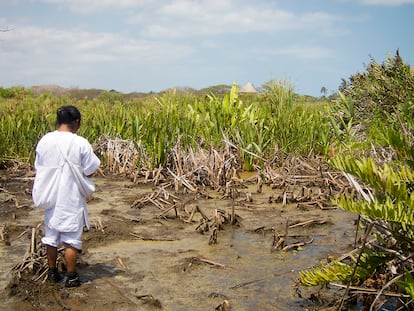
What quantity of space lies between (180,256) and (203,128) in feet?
17.2

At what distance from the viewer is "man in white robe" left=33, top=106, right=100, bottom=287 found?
430cm

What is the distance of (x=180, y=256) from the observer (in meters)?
5.27

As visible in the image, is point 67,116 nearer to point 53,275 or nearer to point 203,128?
point 53,275

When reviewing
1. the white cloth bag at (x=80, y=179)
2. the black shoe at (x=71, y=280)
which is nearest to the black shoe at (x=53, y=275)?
the black shoe at (x=71, y=280)

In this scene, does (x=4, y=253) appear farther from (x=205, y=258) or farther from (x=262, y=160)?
(x=262, y=160)

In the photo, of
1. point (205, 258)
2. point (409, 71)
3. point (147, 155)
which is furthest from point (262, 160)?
point (205, 258)

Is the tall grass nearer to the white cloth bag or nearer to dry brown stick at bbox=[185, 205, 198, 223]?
dry brown stick at bbox=[185, 205, 198, 223]

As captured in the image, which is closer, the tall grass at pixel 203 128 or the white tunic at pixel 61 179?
the white tunic at pixel 61 179

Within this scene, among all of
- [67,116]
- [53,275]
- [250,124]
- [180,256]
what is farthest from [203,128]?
[53,275]

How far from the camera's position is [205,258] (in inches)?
203

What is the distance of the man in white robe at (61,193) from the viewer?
4.30 metres

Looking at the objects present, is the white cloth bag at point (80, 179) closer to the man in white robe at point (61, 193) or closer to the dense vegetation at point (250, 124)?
the man in white robe at point (61, 193)

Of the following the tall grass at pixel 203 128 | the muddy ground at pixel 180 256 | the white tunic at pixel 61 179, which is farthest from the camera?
the tall grass at pixel 203 128

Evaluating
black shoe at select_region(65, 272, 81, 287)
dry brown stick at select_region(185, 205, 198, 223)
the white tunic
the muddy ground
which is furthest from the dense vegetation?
black shoe at select_region(65, 272, 81, 287)
